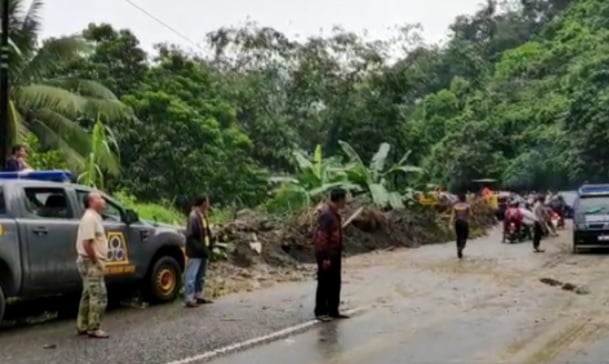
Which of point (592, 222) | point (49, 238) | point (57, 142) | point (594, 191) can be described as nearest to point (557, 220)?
point (594, 191)

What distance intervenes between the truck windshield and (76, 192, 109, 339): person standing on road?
1780 centimetres

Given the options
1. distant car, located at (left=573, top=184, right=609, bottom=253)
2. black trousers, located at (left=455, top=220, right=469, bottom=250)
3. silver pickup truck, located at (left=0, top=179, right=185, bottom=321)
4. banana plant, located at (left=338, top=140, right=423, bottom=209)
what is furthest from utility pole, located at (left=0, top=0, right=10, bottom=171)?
distant car, located at (left=573, top=184, right=609, bottom=253)

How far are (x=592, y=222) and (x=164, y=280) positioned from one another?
1504 cm

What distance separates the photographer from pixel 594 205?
85.8 feet

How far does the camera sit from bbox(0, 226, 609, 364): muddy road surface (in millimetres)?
10078

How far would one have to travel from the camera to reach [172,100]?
38688 mm

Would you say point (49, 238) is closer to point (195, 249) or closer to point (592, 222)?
point (195, 249)

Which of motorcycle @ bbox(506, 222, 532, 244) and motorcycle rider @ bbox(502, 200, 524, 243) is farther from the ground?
motorcycle rider @ bbox(502, 200, 524, 243)

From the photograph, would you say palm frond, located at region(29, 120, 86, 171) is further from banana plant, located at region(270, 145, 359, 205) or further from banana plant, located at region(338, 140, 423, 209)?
banana plant, located at region(338, 140, 423, 209)

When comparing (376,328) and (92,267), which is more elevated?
(92,267)

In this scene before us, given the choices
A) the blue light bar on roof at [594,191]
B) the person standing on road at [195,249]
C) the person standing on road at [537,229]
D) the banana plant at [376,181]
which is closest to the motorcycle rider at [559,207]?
the banana plant at [376,181]

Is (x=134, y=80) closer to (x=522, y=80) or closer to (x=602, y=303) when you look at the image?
(x=602, y=303)

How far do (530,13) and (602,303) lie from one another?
8617cm

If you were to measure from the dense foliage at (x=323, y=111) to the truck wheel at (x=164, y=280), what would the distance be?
12.3 meters
